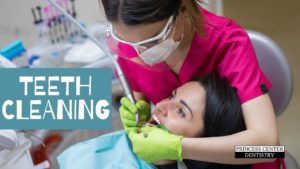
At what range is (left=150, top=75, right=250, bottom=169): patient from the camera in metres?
0.97

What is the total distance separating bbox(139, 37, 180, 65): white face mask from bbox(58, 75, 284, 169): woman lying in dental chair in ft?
0.33

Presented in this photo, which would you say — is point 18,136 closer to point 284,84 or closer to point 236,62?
point 236,62

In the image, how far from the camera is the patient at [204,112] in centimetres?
97

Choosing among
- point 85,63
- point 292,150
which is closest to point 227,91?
point 85,63

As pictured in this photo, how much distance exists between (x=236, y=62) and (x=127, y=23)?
0.31 meters

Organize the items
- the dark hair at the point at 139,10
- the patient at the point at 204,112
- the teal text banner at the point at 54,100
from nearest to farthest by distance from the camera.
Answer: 1. the dark hair at the point at 139,10
2. the patient at the point at 204,112
3. the teal text banner at the point at 54,100

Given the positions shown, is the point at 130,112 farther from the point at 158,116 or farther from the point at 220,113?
the point at 220,113

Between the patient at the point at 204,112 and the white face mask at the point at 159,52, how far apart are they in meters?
0.10

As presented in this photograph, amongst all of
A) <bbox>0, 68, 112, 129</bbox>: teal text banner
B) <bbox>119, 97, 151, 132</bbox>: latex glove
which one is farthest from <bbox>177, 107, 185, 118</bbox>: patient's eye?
<bbox>0, 68, 112, 129</bbox>: teal text banner

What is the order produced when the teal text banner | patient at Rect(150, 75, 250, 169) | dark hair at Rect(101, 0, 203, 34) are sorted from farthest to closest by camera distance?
the teal text banner → patient at Rect(150, 75, 250, 169) → dark hair at Rect(101, 0, 203, 34)

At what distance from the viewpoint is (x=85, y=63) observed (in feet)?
5.27

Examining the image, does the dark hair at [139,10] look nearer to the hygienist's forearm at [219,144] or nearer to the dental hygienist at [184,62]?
the dental hygienist at [184,62]

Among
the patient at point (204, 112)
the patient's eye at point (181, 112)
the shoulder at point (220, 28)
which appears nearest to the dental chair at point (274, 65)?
the shoulder at point (220, 28)

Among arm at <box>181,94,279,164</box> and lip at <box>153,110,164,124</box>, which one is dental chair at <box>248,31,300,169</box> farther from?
lip at <box>153,110,164,124</box>
